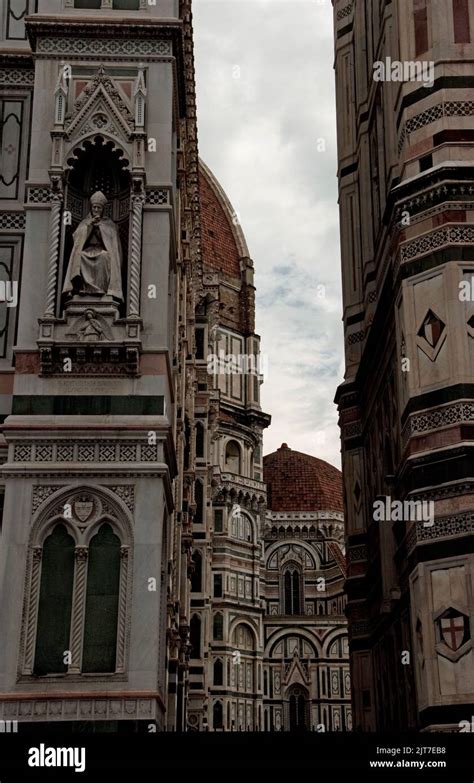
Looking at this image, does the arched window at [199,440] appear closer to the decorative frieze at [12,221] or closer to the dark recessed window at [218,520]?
the dark recessed window at [218,520]

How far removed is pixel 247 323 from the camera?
86.9 m

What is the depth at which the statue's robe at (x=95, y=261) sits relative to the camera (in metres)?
19.2

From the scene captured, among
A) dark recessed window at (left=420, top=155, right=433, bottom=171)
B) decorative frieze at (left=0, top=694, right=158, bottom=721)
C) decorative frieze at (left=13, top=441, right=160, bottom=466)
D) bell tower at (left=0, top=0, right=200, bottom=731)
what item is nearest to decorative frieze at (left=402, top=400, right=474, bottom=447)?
bell tower at (left=0, top=0, right=200, bottom=731)

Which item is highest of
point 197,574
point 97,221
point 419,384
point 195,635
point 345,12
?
point 345,12

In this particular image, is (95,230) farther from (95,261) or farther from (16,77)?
(16,77)

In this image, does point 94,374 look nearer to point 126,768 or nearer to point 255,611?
point 126,768

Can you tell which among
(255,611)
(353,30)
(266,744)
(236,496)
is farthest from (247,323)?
(266,744)

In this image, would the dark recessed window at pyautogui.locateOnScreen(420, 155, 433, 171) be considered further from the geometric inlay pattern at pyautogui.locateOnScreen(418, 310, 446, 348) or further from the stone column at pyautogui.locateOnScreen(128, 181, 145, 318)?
the stone column at pyautogui.locateOnScreen(128, 181, 145, 318)

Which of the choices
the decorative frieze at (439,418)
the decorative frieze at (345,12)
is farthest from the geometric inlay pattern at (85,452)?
the decorative frieze at (345,12)

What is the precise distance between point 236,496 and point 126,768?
212ft

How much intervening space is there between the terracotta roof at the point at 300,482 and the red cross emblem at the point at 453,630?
7809cm

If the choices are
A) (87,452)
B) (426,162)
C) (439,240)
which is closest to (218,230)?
(426,162)

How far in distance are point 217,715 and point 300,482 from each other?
31178mm

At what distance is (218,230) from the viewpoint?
9150cm
